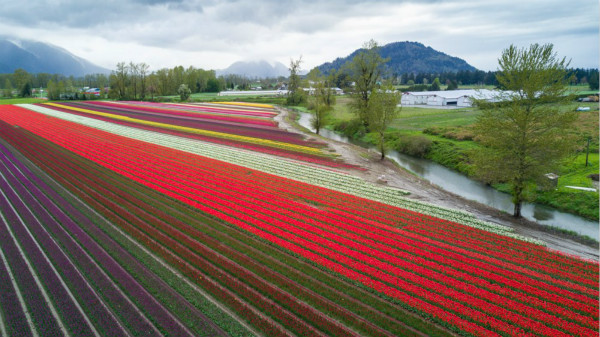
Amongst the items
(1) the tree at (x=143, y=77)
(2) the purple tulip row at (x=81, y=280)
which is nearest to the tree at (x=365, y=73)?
(2) the purple tulip row at (x=81, y=280)

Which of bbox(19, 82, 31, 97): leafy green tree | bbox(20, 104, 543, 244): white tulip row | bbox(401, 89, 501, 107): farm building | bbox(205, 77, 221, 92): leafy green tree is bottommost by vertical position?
bbox(20, 104, 543, 244): white tulip row

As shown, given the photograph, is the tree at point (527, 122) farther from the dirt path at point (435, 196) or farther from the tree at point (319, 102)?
the tree at point (319, 102)

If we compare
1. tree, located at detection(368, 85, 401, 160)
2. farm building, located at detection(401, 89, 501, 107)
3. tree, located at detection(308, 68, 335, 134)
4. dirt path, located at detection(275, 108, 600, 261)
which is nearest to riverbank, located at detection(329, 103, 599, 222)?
dirt path, located at detection(275, 108, 600, 261)

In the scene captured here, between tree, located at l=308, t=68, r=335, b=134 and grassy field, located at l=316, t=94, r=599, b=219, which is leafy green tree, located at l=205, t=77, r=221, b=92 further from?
tree, located at l=308, t=68, r=335, b=134

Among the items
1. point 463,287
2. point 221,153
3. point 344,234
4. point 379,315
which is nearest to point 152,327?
point 379,315

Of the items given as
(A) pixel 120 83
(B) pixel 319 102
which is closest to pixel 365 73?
(B) pixel 319 102

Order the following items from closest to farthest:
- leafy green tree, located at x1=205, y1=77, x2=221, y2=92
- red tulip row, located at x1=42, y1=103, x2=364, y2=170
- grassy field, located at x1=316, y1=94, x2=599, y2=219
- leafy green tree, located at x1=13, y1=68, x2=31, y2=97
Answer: grassy field, located at x1=316, y1=94, x2=599, y2=219
red tulip row, located at x1=42, y1=103, x2=364, y2=170
leafy green tree, located at x1=13, y1=68, x2=31, y2=97
leafy green tree, located at x1=205, y1=77, x2=221, y2=92

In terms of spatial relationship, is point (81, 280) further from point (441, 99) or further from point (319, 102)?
point (441, 99)
